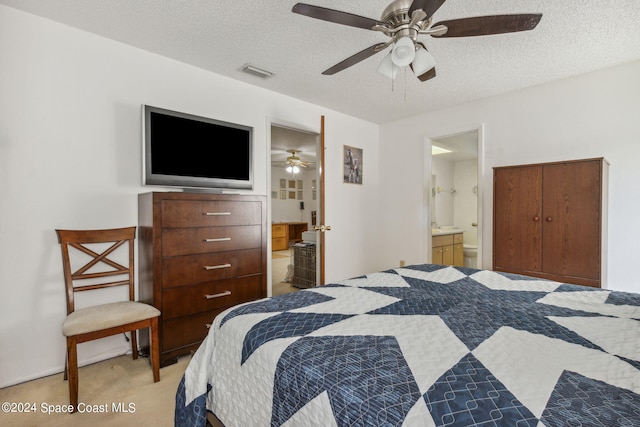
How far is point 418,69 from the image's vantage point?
1920 millimetres

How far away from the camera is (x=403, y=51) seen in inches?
65.7

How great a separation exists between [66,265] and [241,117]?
1.97 m

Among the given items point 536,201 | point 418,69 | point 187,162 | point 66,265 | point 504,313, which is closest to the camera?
point 504,313

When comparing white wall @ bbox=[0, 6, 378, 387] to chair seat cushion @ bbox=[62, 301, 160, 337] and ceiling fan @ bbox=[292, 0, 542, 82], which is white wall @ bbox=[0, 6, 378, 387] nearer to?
chair seat cushion @ bbox=[62, 301, 160, 337]

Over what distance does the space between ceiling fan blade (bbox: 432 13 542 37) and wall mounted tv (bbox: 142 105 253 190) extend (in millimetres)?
1975

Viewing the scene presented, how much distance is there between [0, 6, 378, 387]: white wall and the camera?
204 centimetres

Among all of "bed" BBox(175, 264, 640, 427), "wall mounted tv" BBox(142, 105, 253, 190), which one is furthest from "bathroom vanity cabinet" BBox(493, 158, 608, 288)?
"wall mounted tv" BBox(142, 105, 253, 190)

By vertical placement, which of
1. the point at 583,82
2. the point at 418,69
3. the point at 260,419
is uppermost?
the point at 583,82

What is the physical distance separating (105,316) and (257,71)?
7.73ft

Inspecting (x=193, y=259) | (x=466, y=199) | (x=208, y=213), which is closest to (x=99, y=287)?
(x=193, y=259)

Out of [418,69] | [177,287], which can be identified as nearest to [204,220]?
[177,287]

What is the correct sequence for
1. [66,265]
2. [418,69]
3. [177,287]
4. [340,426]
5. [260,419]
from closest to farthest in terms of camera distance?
[340,426], [260,419], [418,69], [66,265], [177,287]

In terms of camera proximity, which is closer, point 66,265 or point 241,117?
point 66,265

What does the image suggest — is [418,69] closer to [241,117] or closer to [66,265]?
[241,117]
